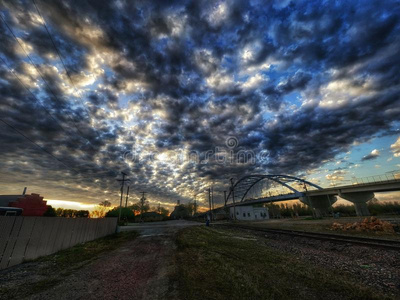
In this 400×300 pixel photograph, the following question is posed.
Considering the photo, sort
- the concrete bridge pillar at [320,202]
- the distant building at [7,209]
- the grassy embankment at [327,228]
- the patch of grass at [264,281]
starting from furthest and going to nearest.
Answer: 1. the concrete bridge pillar at [320,202]
2. the distant building at [7,209]
3. the grassy embankment at [327,228]
4. the patch of grass at [264,281]

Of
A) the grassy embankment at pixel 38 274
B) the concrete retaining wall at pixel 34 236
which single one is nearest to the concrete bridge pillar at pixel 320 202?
the concrete retaining wall at pixel 34 236

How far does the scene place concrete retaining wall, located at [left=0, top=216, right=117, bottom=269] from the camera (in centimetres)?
990

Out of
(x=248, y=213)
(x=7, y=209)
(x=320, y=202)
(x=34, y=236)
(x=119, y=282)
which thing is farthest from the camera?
(x=248, y=213)

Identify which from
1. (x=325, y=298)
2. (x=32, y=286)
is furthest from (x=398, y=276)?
(x=32, y=286)

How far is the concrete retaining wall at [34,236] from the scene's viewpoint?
32.5 ft

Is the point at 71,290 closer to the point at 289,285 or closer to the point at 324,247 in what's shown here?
the point at 289,285

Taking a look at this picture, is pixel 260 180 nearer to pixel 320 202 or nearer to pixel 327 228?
pixel 320 202

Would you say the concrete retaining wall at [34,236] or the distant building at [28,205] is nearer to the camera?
the concrete retaining wall at [34,236]

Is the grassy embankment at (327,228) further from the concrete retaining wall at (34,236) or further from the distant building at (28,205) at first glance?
the distant building at (28,205)

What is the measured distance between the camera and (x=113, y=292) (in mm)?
6078

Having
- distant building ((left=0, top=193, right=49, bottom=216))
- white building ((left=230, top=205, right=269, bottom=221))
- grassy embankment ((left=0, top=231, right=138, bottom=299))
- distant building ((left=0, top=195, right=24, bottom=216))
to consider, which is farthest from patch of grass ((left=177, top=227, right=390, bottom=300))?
white building ((left=230, top=205, right=269, bottom=221))

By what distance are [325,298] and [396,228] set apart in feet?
73.3

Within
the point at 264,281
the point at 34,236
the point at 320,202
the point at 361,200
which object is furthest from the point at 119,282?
the point at 320,202

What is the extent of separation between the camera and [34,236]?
38.3ft
